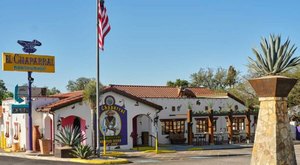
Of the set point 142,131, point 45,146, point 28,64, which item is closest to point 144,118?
point 142,131

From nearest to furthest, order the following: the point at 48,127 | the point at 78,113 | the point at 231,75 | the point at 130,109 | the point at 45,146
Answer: the point at 45,146
the point at 78,113
the point at 48,127
the point at 130,109
the point at 231,75

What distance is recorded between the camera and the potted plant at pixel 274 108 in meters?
12.5

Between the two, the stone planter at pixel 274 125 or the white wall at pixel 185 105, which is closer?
the stone planter at pixel 274 125

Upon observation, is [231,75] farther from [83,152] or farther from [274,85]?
[274,85]

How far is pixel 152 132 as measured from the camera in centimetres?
3177

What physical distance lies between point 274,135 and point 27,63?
1906cm

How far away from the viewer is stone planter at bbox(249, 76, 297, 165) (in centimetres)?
1249

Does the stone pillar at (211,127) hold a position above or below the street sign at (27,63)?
below

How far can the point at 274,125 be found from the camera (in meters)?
12.5

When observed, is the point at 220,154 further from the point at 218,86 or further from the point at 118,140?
the point at 218,86

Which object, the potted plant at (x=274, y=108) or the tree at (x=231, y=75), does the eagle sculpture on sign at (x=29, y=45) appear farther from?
the tree at (x=231, y=75)

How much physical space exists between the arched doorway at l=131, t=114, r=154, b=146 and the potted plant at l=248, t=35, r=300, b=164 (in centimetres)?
1862

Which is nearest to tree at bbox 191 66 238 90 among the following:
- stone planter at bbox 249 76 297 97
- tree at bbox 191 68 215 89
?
tree at bbox 191 68 215 89

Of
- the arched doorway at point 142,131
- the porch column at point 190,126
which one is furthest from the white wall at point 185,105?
the arched doorway at point 142,131
